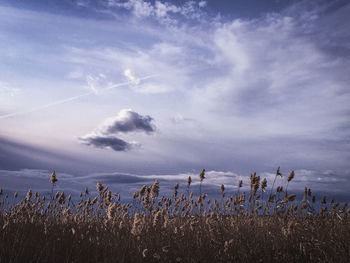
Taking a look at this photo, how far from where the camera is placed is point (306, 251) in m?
6.26

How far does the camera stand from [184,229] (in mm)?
7660

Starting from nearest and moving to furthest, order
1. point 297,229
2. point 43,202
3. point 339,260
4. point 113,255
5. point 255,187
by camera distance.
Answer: point 113,255 → point 339,260 → point 297,229 → point 255,187 → point 43,202

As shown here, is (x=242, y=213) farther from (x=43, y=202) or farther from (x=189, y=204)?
(x=43, y=202)

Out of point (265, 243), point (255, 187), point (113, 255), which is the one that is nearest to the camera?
point (113, 255)

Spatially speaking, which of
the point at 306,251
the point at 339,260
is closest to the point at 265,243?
the point at 306,251

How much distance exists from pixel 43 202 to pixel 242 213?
6.62 metres

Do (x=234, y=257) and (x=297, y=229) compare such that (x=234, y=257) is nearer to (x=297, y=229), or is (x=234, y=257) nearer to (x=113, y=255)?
(x=113, y=255)

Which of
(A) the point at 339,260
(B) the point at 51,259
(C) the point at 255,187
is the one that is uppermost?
(C) the point at 255,187

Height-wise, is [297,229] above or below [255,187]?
below

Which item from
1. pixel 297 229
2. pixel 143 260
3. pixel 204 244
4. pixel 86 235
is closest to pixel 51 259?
pixel 86 235

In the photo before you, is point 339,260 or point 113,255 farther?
point 339,260

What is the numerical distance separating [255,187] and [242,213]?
2608mm

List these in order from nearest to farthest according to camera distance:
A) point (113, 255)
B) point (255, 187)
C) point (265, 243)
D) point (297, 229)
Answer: point (113, 255), point (265, 243), point (297, 229), point (255, 187)

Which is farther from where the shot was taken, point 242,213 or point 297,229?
point 242,213
